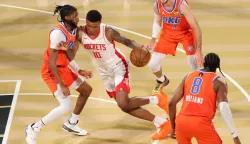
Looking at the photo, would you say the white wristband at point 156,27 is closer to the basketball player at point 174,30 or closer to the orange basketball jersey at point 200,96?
the basketball player at point 174,30

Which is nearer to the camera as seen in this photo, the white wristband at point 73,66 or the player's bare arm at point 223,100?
the player's bare arm at point 223,100

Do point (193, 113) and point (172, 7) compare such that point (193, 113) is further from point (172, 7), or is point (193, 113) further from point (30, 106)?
point (30, 106)

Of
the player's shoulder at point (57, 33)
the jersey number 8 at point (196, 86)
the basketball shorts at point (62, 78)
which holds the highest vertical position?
the player's shoulder at point (57, 33)

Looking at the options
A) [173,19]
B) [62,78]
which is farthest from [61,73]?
[173,19]

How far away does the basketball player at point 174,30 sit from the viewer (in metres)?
9.30

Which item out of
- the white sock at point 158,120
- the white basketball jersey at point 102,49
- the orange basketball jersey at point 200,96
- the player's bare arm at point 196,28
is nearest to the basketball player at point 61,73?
the white basketball jersey at point 102,49

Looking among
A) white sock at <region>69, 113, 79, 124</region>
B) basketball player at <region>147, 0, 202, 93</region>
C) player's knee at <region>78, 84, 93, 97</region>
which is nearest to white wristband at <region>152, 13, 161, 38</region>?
basketball player at <region>147, 0, 202, 93</region>

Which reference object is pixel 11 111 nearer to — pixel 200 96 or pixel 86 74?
pixel 86 74

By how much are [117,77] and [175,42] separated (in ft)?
4.42

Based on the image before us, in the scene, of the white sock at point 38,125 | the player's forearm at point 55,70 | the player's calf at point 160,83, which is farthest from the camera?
the player's calf at point 160,83

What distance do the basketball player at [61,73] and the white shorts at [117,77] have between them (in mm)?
327

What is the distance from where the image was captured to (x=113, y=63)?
8922 mm

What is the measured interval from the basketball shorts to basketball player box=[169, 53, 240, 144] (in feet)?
6.91

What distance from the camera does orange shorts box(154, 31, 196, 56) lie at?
967 centimetres
